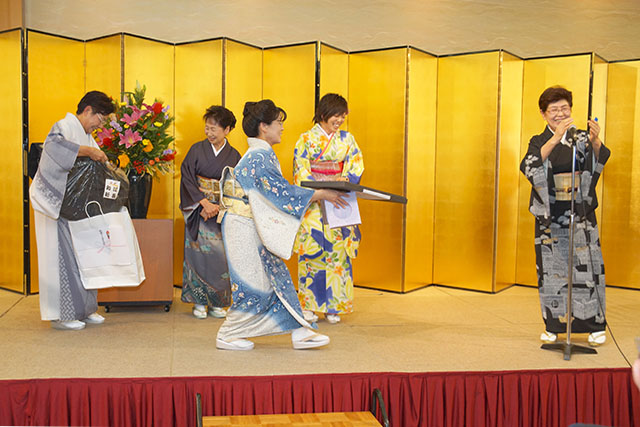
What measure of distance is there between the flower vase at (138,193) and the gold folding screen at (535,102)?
132 inches

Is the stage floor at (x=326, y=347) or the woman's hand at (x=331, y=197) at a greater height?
the woman's hand at (x=331, y=197)

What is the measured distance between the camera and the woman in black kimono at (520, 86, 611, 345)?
4266mm

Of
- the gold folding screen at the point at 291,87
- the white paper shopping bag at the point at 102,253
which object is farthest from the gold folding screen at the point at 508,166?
the white paper shopping bag at the point at 102,253

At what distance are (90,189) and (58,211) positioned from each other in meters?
0.24

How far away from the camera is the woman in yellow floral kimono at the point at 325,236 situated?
190 inches

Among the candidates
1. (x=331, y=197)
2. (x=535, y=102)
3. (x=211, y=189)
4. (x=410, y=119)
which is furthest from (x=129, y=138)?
(x=535, y=102)

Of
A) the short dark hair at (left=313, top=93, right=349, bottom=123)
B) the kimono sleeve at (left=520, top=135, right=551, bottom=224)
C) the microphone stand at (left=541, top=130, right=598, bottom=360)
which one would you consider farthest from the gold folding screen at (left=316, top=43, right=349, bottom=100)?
the microphone stand at (left=541, top=130, right=598, bottom=360)

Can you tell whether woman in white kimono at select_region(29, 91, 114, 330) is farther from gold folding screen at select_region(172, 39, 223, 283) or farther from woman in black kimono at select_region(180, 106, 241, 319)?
gold folding screen at select_region(172, 39, 223, 283)

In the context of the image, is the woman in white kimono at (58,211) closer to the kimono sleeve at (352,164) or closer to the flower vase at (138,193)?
the flower vase at (138,193)

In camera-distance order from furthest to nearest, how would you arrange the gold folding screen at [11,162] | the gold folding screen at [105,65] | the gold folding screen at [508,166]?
the gold folding screen at [508,166]
the gold folding screen at [105,65]
the gold folding screen at [11,162]

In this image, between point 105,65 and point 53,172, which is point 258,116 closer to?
point 53,172

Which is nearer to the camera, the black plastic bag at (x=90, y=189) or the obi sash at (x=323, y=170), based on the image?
the black plastic bag at (x=90, y=189)

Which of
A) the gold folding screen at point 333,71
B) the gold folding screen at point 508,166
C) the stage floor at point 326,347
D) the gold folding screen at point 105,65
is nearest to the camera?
the stage floor at point 326,347

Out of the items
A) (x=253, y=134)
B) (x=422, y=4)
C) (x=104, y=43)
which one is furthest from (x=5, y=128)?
(x=422, y=4)
